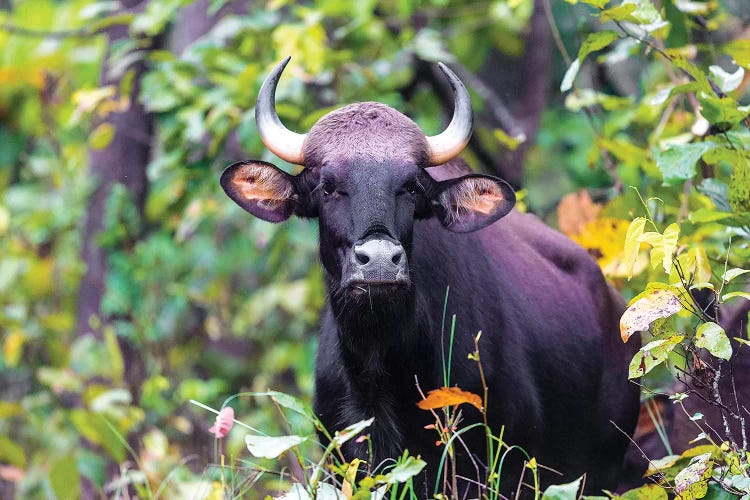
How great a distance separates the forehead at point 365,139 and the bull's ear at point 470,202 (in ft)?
0.59

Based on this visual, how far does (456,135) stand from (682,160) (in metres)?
0.93

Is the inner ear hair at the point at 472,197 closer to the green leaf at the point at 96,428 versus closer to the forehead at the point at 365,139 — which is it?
the forehead at the point at 365,139

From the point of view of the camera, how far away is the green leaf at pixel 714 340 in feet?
11.8

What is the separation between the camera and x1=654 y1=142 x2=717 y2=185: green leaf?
180 inches

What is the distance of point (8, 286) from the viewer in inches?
401

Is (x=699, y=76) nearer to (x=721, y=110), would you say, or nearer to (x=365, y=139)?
(x=721, y=110)

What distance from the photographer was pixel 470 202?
4832 millimetres

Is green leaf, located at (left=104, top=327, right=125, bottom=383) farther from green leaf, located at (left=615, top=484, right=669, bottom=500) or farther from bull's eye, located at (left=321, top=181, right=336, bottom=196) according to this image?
green leaf, located at (left=615, top=484, right=669, bottom=500)

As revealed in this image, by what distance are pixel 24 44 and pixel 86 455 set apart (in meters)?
4.36

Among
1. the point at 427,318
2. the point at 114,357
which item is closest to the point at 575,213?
the point at 427,318

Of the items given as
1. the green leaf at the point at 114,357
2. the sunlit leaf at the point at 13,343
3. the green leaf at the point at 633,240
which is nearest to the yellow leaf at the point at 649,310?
the green leaf at the point at 633,240

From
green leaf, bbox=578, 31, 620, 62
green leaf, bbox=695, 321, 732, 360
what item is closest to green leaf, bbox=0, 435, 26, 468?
green leaf, bbox=578, 31, 620, 62

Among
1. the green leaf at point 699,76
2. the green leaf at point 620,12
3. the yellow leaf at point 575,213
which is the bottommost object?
the yellow leaf at point 575,213

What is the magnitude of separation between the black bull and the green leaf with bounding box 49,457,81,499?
2.59 m
